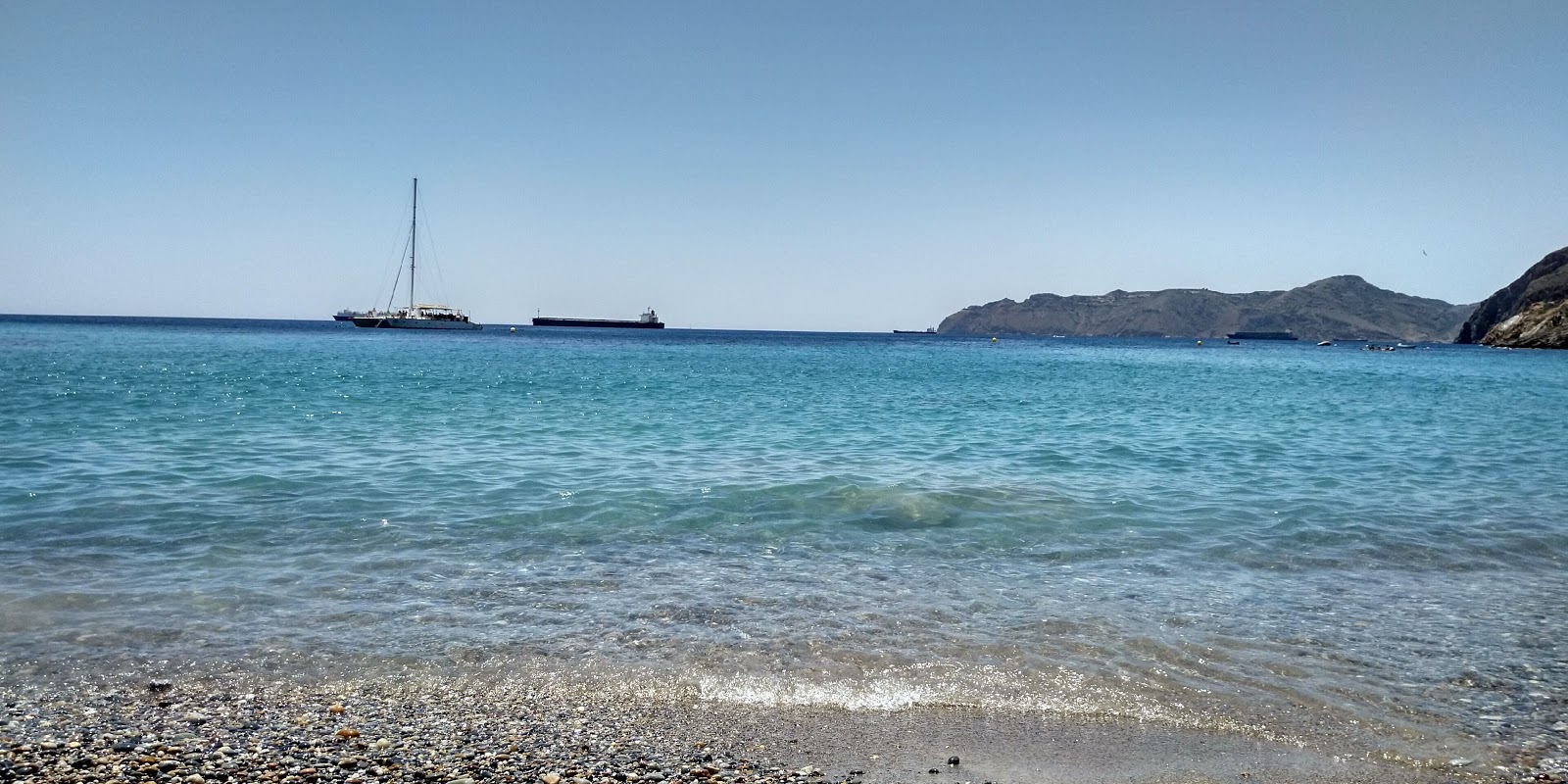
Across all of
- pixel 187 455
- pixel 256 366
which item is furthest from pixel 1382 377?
pixel 256 366

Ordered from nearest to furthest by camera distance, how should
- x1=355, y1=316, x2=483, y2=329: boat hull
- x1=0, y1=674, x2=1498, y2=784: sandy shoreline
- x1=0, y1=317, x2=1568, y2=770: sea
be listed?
x1=0, y1=674, x2=1498, y2=784: sandy shoreline
x1=0, y1=317, x2=1568, y2=770: sea
x1=355, y1=316, x2=483, y2=329: boat hull

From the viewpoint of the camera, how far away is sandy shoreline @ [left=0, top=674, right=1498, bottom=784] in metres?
5.08

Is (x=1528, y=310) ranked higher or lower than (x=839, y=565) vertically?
higher

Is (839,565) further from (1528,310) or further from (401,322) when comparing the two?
(1528,310)

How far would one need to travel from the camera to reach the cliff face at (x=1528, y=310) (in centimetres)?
12006

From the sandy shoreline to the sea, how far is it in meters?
0.31

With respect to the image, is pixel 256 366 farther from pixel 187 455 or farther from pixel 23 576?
pixel 23 576

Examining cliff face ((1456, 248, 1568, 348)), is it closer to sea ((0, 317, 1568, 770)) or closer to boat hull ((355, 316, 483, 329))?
sea ((0, 317, 1568, 770))

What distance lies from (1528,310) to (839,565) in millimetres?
166533

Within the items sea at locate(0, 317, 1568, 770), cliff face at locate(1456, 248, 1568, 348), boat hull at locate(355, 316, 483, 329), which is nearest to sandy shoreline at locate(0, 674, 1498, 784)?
sea at locate(0, 317, 1568, 770)

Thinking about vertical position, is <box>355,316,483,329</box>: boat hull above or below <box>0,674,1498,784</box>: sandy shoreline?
above

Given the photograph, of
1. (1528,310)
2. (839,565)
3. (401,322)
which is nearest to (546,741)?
(839,565)

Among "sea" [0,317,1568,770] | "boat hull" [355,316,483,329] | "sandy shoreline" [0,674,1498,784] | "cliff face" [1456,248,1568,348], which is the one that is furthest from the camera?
"boat hull" [355,316,483,329]

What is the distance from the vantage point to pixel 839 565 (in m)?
10.0
